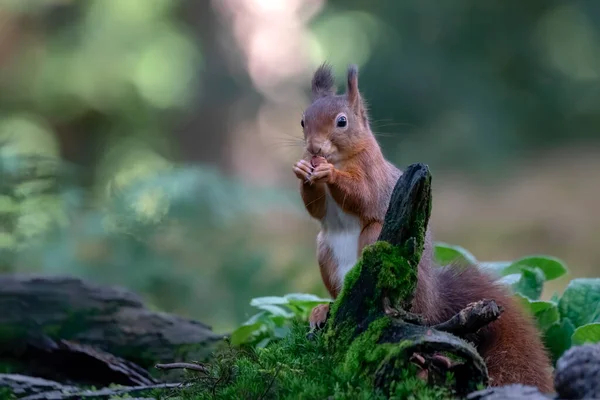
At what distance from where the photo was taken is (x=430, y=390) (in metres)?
1.55

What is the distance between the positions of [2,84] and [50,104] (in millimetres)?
495

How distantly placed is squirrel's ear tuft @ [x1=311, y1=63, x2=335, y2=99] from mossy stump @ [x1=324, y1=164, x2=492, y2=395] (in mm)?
1100

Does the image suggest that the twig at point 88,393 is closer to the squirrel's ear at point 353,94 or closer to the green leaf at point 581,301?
the squirrel's ear at point 353,94

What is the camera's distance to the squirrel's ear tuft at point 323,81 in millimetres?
2857

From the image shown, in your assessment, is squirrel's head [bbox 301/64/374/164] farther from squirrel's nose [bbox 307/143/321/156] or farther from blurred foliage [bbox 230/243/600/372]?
blurred foliage [bbox 230/243/600/372]

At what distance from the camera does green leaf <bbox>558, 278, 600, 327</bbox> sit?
2.60m

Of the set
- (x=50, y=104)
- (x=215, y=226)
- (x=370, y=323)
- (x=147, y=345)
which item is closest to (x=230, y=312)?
(x=215, y=226)

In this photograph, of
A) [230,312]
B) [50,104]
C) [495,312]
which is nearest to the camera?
[495,312]

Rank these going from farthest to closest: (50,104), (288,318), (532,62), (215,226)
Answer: (532,62)
(50,104)
(215,226)
(288,318)

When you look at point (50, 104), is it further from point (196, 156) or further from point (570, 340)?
point (570, 340)

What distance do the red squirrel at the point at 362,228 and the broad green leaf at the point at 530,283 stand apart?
50cm

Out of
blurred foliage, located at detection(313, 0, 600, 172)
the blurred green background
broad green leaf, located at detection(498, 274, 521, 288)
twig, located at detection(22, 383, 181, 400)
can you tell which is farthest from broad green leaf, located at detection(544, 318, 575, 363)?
blurred foliage, located at detection(313, 0, 600, 172)

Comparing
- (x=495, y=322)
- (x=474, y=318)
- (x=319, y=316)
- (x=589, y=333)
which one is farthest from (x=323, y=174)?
(x=589, y=333)

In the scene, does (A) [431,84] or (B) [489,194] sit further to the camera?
(B) [489,194]
